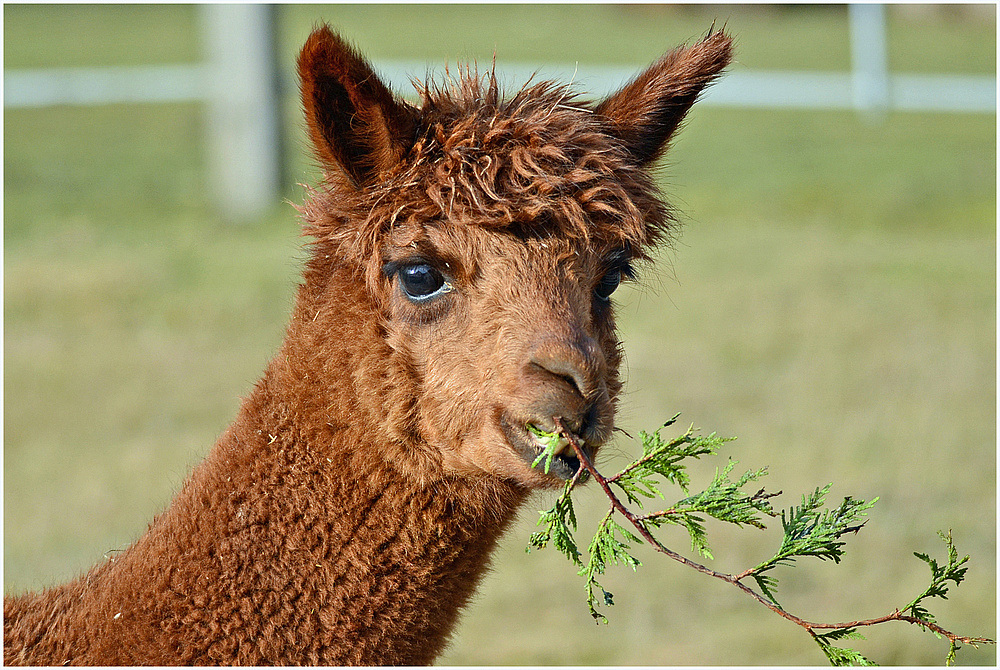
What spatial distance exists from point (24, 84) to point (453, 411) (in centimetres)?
1900

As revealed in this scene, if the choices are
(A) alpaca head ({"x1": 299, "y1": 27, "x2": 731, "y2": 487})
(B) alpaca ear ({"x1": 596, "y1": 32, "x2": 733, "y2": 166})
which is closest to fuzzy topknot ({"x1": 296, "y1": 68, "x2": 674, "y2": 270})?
(A) alpaca head ({"x1": 299, "y1": 27, "x2": 731, "y2": 487})

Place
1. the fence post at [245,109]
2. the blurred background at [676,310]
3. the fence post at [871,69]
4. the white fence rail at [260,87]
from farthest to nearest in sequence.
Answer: the fence post at [871,69]
the white fence rail at [260,87]
the fence post at [245,109]
the blurred background at [676,310]

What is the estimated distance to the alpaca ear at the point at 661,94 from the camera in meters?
3.11

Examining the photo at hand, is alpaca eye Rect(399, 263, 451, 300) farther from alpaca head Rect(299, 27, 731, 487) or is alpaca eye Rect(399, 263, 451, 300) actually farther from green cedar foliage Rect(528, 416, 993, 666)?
green cedar foliage Rect(528, 416, 993, 666)

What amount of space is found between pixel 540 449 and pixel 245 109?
1324cm

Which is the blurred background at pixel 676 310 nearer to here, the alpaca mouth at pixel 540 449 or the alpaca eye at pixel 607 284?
the alpaca eye at pixel 607 284

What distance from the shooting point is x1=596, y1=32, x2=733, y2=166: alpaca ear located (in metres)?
3.11

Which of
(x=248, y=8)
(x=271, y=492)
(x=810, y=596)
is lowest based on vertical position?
(x=810, y=596)

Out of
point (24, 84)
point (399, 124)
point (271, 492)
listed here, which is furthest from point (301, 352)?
point (24, 84)

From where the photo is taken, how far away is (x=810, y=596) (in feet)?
20.1

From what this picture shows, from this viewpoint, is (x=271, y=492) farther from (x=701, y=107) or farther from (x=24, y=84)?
(x=701, y=107)

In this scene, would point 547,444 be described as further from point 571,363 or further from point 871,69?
point 871,69

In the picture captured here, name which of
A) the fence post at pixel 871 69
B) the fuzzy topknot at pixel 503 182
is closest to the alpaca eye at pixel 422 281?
the fuzzy topknot at pixel 503 182

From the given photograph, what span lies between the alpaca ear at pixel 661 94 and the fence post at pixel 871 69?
18.2 metres
